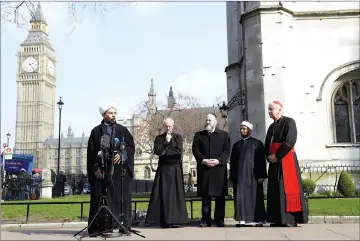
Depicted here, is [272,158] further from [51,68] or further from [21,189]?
[51,68]

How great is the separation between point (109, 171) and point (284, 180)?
3247 millimetres

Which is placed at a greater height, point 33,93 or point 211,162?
point 33,93

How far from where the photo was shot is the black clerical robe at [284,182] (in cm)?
804

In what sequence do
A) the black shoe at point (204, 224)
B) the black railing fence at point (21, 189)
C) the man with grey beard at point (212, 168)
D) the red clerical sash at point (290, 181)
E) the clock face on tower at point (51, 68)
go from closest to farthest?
1. the red clerical sash at point (290, 181)
2. the black shoe at point (204, 224)
3. the man with grey beard at point (212, 168)
4. the black railing fence at point (21, 189)
5. the clock face on tower at point (51, 68)

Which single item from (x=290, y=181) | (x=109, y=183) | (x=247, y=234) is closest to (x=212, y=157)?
(x=290, y=181)

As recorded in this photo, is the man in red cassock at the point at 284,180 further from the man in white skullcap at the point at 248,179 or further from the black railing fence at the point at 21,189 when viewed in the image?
the black railing fence at the point at 21,189

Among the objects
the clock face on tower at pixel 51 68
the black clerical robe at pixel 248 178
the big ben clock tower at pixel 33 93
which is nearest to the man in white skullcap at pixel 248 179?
the black clerical robe at pixel 248 178

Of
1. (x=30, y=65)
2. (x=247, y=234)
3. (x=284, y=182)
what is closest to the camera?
(x=247, y=234)

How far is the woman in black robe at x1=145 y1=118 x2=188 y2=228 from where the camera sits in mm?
8180

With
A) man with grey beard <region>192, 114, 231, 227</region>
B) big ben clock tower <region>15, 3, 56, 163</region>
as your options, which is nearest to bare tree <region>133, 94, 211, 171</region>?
man with grey beard <region>192, 114, 231, 227</region>

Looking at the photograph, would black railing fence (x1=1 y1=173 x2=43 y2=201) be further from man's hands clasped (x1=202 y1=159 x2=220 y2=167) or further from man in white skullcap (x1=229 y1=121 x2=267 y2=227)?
man in white skullcap (x1=229 y1=121 x2=267 y2=227)

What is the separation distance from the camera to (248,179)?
8414 millimetres

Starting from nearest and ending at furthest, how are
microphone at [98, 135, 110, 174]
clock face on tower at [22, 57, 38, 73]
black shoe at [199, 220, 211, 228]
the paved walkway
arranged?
the paved walkway, microphone at [98, 135, 110, 174], black shoe at [199, 220, 211, 228], clock face on tower at [22, 57, 38, 73]

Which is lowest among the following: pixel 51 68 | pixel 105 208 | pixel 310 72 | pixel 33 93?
pixel 105 208
